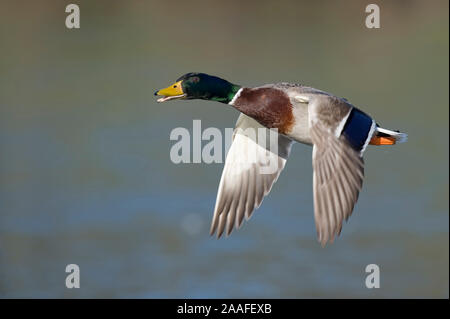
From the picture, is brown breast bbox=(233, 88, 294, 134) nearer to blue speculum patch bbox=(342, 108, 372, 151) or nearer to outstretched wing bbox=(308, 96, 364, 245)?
outstretched wing bbox=(308, 96, 364, 245)

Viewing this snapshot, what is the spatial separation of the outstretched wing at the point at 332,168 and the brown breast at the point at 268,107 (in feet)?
0.58

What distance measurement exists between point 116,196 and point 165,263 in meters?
0.91

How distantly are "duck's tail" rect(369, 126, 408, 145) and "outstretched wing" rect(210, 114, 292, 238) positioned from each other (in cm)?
59

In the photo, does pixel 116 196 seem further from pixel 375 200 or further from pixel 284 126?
pixel 284 126

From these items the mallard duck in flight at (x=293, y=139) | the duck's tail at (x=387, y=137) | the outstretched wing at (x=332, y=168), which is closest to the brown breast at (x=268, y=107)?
the mallard duck in flight at (x=293, y=139)

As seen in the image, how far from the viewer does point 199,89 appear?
464cm

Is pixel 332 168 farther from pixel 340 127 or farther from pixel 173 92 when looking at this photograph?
pixel 173 92

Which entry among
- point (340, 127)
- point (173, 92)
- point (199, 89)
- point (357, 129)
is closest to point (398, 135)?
point (357, 129)

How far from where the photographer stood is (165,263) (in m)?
7.14

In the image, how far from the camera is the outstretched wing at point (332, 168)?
13.2 feet

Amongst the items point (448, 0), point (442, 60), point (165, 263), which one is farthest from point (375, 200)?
point (448, 0)

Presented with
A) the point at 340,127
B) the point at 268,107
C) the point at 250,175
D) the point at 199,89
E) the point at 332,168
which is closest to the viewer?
the point at 332,168

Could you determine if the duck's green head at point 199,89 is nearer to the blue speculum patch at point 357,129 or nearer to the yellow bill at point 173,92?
the yellow bill at point 173,92

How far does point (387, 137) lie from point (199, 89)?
3.27 feet
